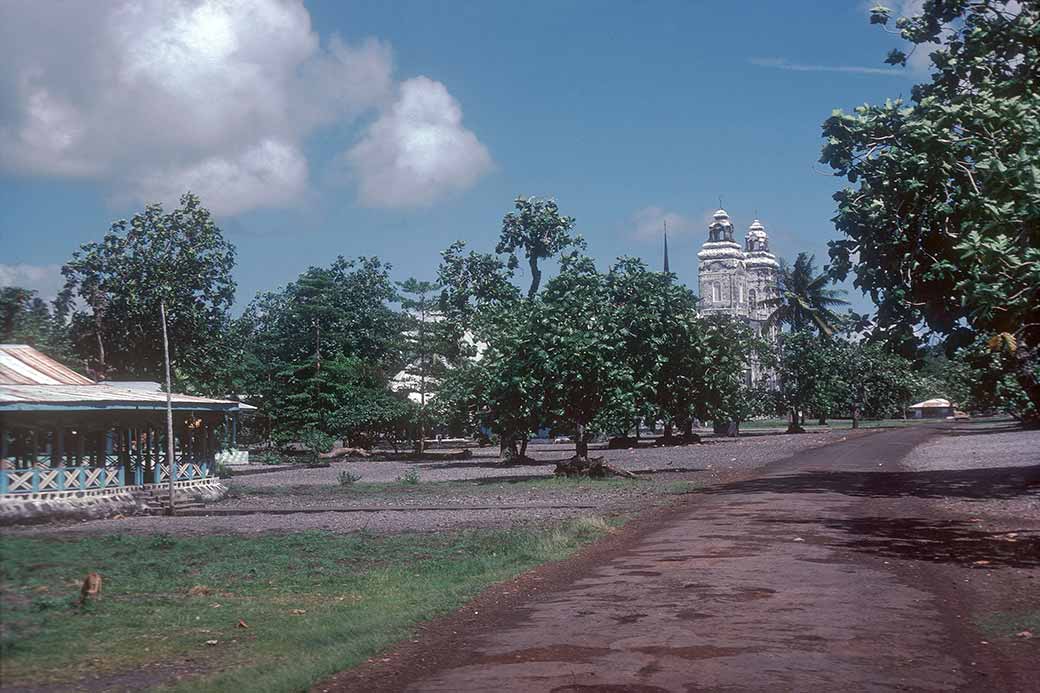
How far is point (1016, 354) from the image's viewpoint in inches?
645

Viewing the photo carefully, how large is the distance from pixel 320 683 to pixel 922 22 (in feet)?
70.6

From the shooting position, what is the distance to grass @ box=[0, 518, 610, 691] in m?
8.81

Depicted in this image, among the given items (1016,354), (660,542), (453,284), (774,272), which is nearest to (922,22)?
(1016,354)

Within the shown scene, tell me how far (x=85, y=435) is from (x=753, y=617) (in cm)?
2387

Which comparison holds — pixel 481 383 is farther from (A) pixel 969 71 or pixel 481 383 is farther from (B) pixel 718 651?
(B) pixel 718 651

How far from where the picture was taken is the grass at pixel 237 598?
8812 mm

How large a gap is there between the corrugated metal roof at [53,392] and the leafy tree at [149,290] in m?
7.43

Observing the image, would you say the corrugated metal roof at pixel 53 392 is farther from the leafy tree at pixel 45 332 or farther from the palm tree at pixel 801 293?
the palm tree at pixel 801 293

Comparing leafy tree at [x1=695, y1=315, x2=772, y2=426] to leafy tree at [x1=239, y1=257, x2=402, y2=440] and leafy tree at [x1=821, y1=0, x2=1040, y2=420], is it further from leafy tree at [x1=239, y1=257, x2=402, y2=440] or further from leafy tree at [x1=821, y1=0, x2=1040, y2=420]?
leafy tree at [x1=821, y1=0, x2=1040, y2=420]

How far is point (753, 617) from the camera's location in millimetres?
10109

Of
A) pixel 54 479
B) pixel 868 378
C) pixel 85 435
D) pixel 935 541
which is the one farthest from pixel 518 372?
pixel 868 378

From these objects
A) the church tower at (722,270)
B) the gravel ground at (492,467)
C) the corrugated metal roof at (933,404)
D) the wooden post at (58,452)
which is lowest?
the gravel ground at (492,467)

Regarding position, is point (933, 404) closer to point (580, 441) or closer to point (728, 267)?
point (728, 267)

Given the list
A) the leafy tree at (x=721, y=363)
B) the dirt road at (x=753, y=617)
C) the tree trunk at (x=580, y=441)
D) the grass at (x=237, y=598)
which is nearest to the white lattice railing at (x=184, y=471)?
the grass at (x=237, y=598)
